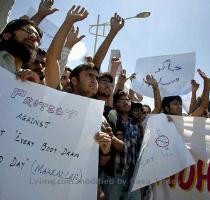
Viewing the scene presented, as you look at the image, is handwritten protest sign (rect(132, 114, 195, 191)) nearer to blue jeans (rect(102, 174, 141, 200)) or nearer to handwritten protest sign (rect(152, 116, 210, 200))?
blue jeans (rect(102, 174, 141, 200))

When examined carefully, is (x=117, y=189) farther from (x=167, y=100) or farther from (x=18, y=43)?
(x=18, y=43)

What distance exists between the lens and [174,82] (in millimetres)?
4895

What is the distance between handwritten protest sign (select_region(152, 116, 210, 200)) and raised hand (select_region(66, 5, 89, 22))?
1.64 metres

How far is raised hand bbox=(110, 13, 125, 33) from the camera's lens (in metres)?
4.08

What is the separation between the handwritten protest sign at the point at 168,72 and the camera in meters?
4.82

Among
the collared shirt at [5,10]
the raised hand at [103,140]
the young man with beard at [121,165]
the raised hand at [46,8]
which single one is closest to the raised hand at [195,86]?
the young man with beard at [121,165]

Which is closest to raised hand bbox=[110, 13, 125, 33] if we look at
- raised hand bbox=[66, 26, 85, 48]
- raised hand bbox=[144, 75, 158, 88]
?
raised hand bbox=[66, 26, 85, 48]

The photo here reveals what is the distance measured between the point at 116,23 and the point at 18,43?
5.98 ft

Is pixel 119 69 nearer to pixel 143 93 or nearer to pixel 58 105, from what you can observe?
pixel 143 93

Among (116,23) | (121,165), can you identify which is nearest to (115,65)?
(116,23)

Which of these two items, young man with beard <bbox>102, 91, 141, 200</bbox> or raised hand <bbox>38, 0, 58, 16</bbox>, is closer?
young man with beard <bbox>102, 91, 141, 200</bbox>

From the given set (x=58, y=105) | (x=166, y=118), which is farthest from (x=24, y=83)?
(x=166, y=118)

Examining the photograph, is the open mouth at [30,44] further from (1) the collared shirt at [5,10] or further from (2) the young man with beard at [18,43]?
(1) the collared shirt at [5,10]

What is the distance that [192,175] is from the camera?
379 cm
